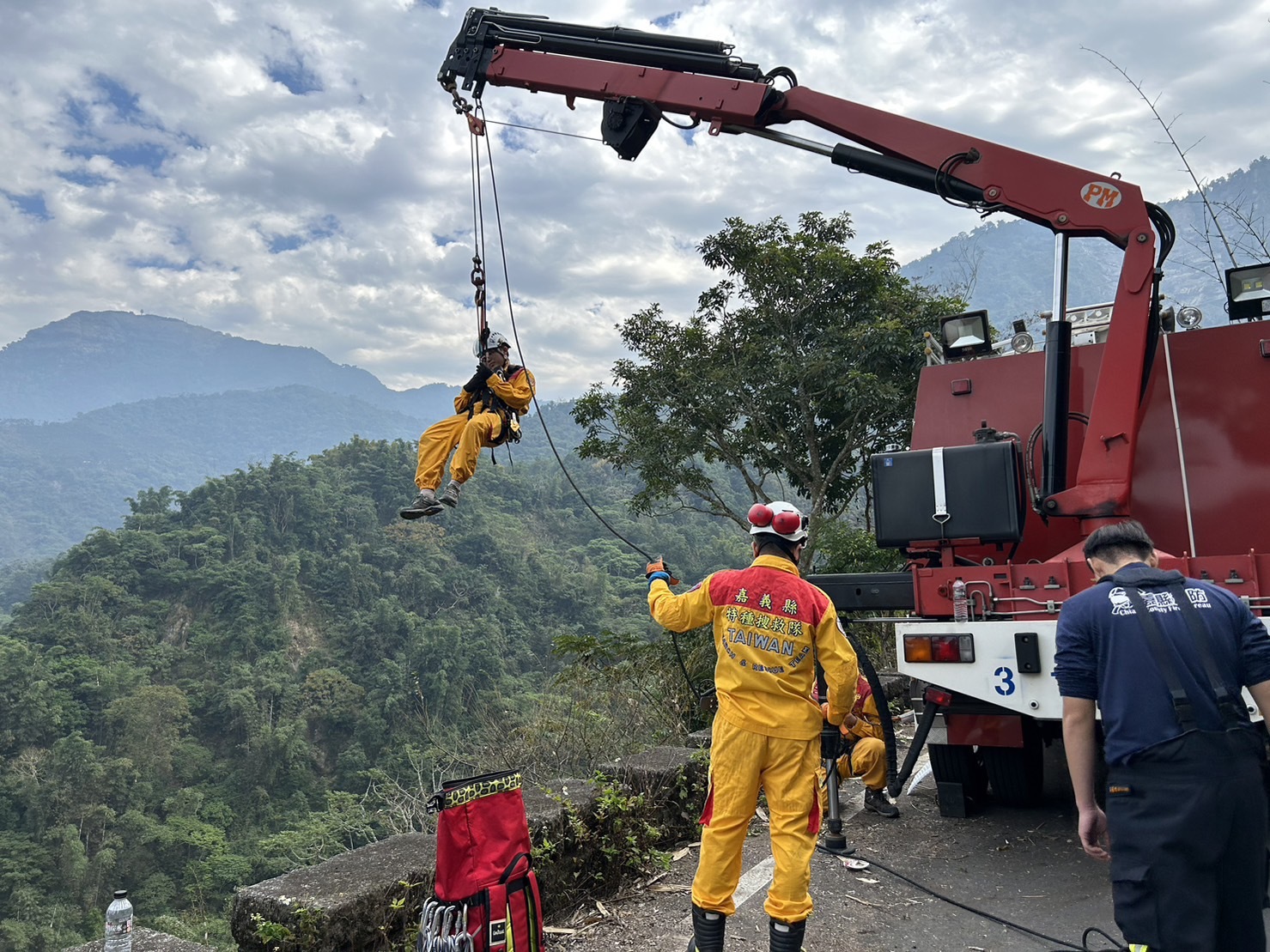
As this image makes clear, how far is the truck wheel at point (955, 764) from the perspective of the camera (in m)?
5.17

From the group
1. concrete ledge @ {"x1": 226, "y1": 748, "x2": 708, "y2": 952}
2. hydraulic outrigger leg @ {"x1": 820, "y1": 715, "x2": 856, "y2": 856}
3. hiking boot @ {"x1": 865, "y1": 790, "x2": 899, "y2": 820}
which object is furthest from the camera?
hiking boot @ {"x1": 865, "y1": 790, "x2": 899, "y2": 820}

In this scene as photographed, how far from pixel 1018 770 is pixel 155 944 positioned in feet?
14.5

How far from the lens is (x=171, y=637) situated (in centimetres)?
4947

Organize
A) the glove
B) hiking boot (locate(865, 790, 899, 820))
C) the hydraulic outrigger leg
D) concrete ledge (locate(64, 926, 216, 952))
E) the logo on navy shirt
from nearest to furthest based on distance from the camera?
the logo on navy shirt → concrete ledge (locate(64, 926, 216, 952)) → the glove → the hydraulic outrigger leg → hiking boot (locate(865, 790, 899, 820))

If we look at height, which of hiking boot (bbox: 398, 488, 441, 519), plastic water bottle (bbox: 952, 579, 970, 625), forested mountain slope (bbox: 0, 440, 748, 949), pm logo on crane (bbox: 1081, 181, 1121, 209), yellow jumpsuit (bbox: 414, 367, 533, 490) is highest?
pm logo on crane (bbox: 1081, 181, 1121, 209)

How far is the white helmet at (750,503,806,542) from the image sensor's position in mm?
3664

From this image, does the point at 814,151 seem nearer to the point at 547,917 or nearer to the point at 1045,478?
the point at 1045,478

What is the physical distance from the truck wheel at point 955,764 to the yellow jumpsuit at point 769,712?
181cm

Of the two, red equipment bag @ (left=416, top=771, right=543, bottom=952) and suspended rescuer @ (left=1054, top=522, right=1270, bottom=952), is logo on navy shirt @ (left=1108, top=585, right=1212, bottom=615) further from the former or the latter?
red equipment bag @ (left=416, top=771, right=543, bottom=952)

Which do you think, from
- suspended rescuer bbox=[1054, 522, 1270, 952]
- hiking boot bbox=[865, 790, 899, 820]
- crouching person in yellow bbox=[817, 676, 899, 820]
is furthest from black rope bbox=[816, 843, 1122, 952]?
suspended rescuer bbox=[1054, 522, 1270, 952]

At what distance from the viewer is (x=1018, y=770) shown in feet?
16.8

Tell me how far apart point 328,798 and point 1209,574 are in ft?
116

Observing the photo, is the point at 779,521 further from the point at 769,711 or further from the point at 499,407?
the point at 499,407

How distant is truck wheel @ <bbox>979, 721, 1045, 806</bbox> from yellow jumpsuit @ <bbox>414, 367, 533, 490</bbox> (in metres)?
3.45
